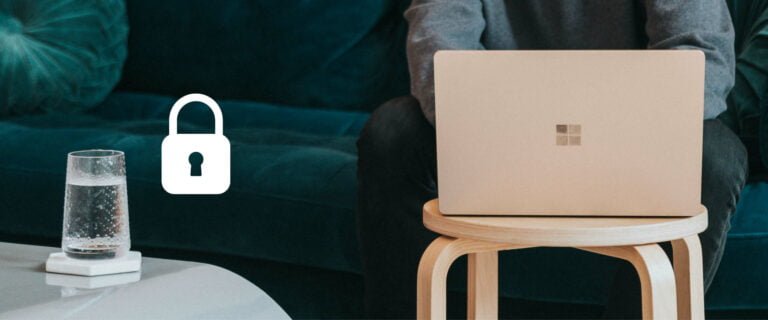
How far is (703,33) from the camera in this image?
1619 millimetres

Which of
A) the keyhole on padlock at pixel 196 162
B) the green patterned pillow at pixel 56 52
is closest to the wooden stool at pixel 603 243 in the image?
the keyhole on padlock at pixel 196 162

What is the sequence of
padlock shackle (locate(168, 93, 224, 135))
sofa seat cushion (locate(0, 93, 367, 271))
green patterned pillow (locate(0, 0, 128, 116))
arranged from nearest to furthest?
padlock shackle (locate(168, 93, 224, 135)) < sofa seat cushion (locate(0, 93, 367, 271)) < green patterned pillow (locate(0, 0, 128, 116))

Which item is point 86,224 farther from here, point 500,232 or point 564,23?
point 564,23

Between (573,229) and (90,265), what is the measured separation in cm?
52

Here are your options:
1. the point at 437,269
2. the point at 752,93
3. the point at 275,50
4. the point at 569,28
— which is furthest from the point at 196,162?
the point at 752,93

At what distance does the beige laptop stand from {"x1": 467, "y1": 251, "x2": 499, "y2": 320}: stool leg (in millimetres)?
286

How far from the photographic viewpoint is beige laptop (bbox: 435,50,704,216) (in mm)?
1203

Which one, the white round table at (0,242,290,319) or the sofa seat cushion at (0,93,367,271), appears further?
the sofa seat cushion at (0,93,367,271)

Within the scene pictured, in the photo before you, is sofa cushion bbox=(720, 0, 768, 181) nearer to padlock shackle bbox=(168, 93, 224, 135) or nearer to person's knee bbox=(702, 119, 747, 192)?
person's knee bbox=(702, 119, 747, 192)

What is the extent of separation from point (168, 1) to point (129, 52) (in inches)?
6.8

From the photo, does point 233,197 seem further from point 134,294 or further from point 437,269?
point 134,294

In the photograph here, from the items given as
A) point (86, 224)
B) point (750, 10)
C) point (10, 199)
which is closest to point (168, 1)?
point (10, 199)

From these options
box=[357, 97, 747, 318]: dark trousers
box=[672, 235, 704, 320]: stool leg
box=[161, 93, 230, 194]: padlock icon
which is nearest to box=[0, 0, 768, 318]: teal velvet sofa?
box=[357, 97, 747, 318]: dark trousers

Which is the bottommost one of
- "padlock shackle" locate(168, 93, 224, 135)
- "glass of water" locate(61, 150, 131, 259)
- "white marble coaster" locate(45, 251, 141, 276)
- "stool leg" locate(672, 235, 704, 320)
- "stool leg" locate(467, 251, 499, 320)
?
"stool leg" locate(467, 251, 499, 320)
